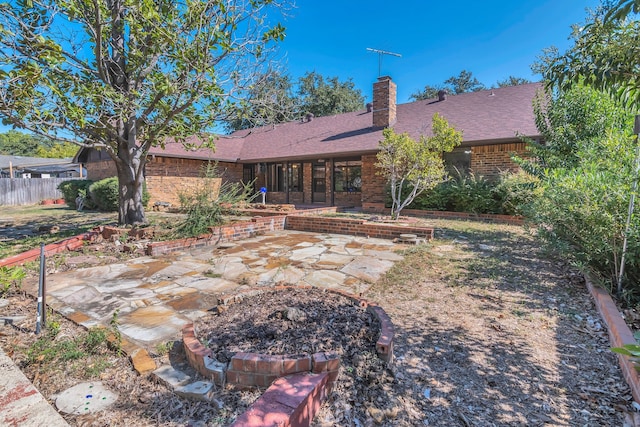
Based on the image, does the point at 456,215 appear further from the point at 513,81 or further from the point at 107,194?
the point at 513,81

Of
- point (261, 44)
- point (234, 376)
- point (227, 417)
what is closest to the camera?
point (227, 417)

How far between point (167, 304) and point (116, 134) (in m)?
5.12

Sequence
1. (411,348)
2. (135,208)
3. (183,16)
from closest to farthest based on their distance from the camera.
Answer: (411,348)
(183,16)
(135,208)

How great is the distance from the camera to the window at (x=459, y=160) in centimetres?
1181

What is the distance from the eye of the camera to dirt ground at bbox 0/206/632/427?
1.81m

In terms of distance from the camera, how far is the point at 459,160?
1206cm

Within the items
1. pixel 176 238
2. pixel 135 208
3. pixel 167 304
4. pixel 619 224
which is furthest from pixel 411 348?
pixel 135 208

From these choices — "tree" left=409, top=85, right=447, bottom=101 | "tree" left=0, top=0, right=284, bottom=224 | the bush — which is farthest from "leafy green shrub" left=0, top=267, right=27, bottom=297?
"tree" left=409, top=85, right=447, bottom=101

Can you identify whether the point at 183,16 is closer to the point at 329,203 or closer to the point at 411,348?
the point at 411,348

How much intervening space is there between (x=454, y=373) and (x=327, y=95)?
3024 cm

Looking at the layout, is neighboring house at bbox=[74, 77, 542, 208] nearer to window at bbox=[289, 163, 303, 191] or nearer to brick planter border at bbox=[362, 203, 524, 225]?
window at bbox=[289, 163, 303, 191]

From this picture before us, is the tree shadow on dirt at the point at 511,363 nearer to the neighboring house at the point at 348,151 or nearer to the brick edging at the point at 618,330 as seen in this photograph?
the brick edging at the point at 618,330

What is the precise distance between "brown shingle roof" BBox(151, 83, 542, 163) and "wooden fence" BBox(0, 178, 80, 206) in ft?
38.0

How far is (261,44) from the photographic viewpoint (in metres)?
6.88
